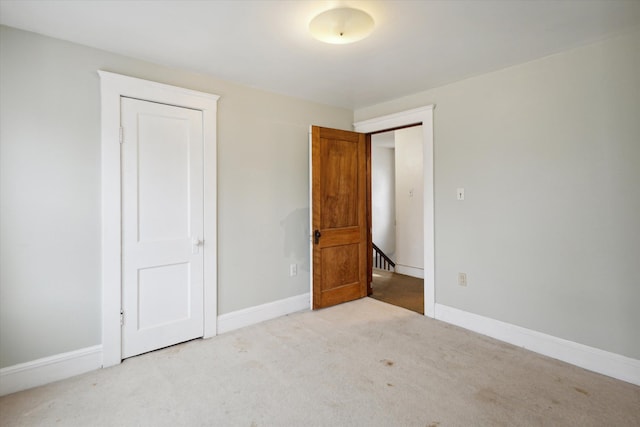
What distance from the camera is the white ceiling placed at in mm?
1948

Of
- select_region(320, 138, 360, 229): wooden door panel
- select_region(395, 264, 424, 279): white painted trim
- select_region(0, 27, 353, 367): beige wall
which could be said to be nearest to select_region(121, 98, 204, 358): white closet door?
select_region(0, 27, 353, 367): beige wall

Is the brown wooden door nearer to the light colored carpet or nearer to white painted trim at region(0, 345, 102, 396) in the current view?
the light colored carpet

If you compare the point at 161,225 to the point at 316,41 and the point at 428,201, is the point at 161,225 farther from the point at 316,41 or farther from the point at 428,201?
the point at 428,201

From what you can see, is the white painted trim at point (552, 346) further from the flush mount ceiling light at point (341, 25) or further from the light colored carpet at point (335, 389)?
the flush mount ceiling light at point (341, 25)

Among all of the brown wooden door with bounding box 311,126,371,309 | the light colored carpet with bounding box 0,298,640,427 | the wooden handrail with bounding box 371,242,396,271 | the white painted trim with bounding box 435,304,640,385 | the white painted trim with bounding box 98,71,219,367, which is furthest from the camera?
the wooden handrail with bounding box 371,242,396,271

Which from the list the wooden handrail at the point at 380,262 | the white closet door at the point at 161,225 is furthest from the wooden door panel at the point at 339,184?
the wooden handrail at the point at 380,262

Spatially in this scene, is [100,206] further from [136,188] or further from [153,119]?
[153,119]

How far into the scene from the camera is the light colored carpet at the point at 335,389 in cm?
188

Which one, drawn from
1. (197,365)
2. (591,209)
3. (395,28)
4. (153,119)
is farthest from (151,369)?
(591,209)

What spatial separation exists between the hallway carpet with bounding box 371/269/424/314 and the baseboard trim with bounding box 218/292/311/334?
1062mm

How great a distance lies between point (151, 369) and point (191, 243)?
1.03m

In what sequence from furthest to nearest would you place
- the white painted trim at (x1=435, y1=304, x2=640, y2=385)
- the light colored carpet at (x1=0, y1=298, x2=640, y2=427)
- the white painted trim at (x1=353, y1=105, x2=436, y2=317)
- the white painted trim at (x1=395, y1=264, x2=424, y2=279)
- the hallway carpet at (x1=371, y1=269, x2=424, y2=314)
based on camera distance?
the white painted trim at (x1=395, y1=264, x2=424, y2=279), the hallway carpet at (x1=371, y1=269, x2=424, y2=314), the white painted trim at (x1=353, y1=105, x2=436, y2=317), the white painted trim at (x1=435, y1=304, x2=640, y2=385), the light colored carpet at (x1=0, y1=298, x2=640, y2=427)

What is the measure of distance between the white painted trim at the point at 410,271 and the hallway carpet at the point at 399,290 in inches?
3.9

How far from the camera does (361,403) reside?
2.01m
